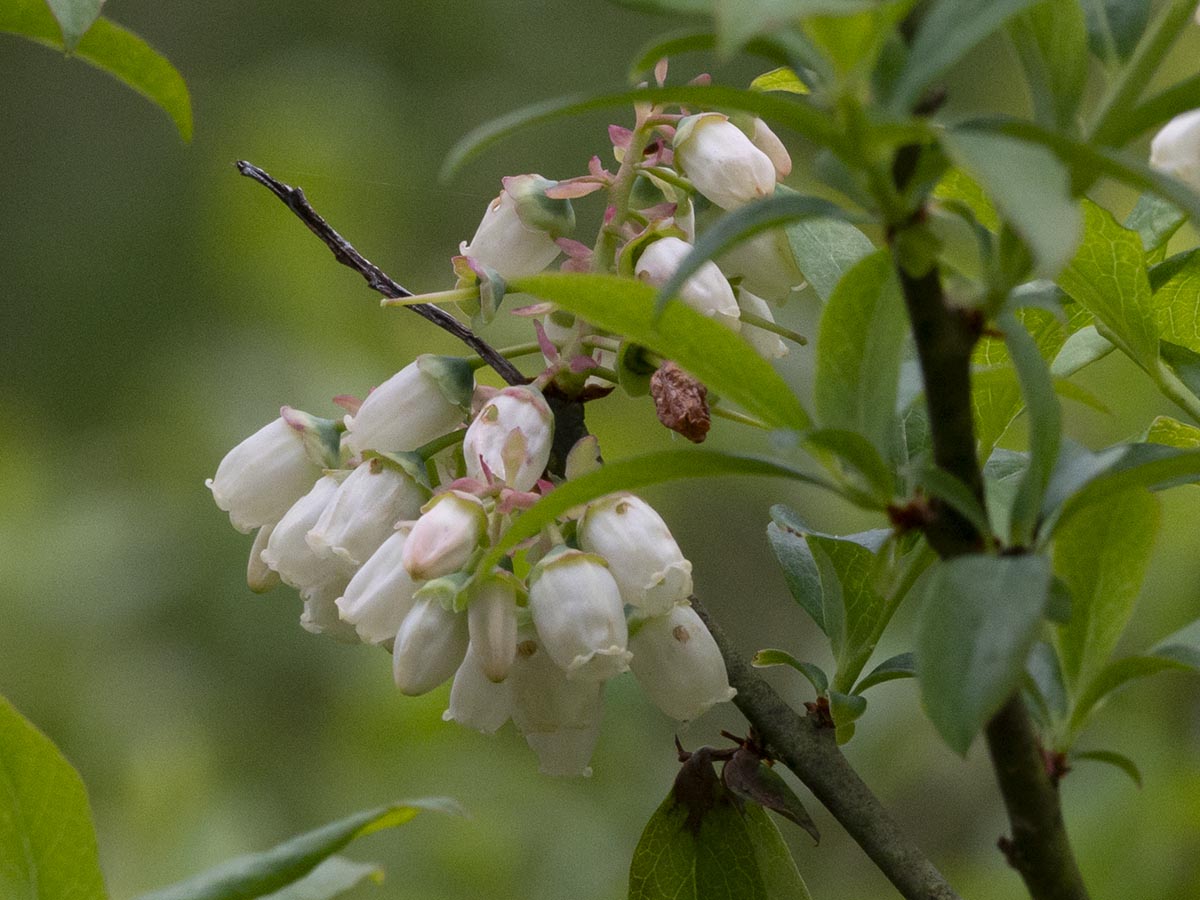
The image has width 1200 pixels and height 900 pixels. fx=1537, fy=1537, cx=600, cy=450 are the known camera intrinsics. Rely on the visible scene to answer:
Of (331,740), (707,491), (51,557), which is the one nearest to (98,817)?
(331,740)

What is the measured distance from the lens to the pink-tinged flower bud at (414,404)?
1.99 ft

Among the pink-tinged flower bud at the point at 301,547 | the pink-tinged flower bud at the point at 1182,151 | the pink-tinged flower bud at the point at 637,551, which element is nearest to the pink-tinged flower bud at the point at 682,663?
the pink-tinged flower bud at the point at 637,551

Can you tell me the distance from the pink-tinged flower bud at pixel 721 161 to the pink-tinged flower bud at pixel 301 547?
196mm

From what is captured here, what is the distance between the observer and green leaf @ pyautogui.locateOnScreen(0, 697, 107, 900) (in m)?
0.48

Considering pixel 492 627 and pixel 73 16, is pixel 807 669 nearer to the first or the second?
pixel 492 627

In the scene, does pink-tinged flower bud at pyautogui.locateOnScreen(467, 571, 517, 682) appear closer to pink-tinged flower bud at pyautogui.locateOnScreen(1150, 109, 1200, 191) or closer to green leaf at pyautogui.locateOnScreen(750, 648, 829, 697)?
green leaf at pyautogui.locateOnScreen(750, 648, 829, 697)

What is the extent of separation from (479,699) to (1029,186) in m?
0.36

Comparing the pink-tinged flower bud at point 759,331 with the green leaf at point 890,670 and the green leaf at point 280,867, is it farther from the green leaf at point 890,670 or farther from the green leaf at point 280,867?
the green leaf at point 280,867

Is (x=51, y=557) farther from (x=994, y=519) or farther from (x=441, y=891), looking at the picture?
(x=994, y=519)

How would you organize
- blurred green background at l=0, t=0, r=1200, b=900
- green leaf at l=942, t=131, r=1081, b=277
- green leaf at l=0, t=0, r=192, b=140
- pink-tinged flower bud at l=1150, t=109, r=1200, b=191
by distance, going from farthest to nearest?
blurred green background at l=0, t=0, r=1200, b=900 < green leaf at l=0, t=0, r=192, b=140 < pink-tinged flower bud at l=1150, t=109, r=1200, b=191 < green leaf at l=942, t=131, r=1081, b=277

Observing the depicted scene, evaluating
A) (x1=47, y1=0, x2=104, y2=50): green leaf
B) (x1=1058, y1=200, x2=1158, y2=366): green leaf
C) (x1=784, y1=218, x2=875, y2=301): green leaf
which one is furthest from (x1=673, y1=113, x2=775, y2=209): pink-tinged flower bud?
(x1=47, y1=0, x2=104, y2=50): green leaf

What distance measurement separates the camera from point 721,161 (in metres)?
0.60

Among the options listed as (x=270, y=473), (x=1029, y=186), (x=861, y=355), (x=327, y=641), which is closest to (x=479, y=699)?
(x=270, y=473)

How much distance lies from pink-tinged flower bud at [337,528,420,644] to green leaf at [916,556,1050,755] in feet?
0.87
